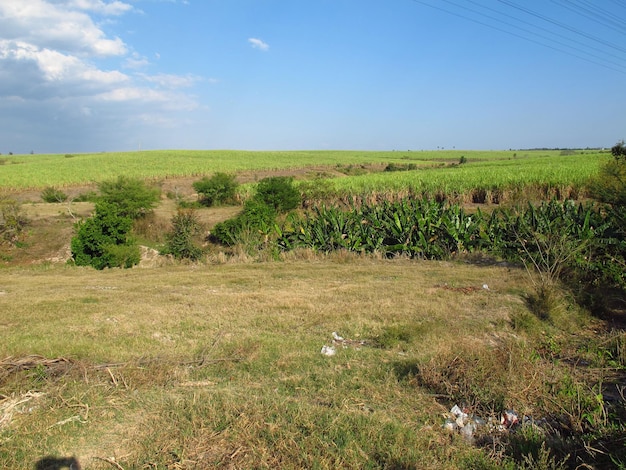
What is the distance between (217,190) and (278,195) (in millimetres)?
6919

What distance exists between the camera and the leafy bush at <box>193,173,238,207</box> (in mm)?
27078

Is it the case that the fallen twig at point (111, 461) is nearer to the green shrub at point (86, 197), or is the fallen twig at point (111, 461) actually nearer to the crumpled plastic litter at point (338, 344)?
the crumpled plastic litter at point (338, 344)

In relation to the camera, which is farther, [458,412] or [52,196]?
[52,196]

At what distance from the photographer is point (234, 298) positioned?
320 inches

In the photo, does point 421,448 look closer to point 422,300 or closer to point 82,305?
point 422,300

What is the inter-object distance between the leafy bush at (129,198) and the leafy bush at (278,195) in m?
5.61

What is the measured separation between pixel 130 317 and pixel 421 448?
16.7 feet

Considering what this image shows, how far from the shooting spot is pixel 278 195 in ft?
71.2

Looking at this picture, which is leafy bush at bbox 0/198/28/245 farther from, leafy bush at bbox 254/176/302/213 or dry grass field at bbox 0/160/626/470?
dry grass field at bbox 0/160/626/470

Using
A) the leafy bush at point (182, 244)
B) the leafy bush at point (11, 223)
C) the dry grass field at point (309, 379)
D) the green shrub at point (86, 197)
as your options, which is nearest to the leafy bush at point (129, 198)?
the leafy bush at point (11, 223)

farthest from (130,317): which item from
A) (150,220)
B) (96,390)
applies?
(150,220)

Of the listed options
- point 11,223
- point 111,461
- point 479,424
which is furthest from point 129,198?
point 479,424

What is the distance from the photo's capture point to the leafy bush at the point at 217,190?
88.8 feet

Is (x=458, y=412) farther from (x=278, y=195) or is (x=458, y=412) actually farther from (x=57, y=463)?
(x=278, y=195)
